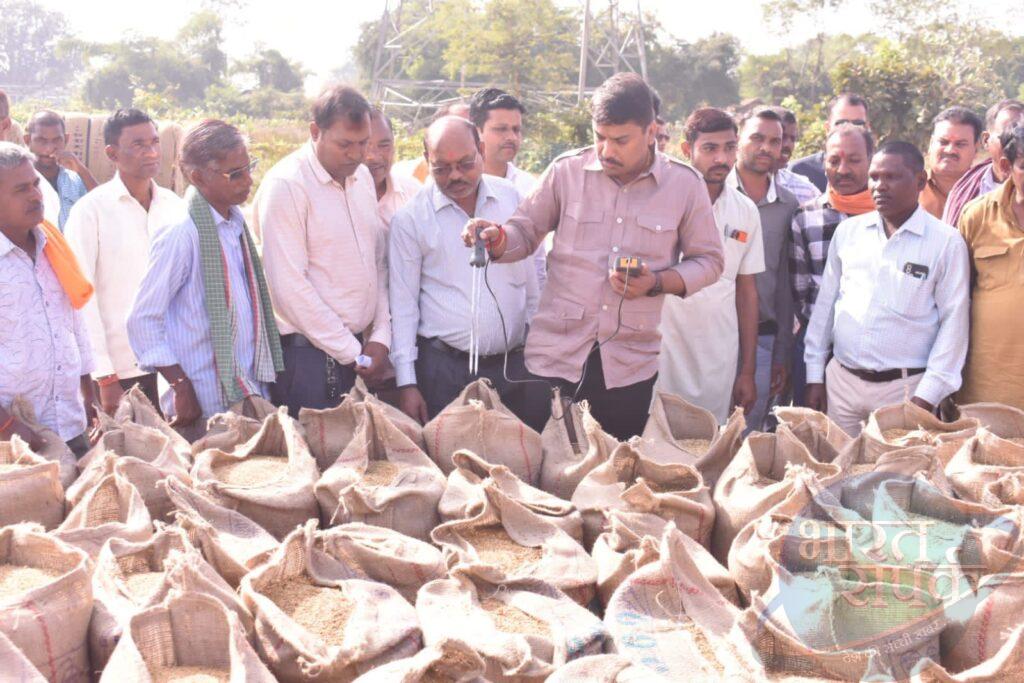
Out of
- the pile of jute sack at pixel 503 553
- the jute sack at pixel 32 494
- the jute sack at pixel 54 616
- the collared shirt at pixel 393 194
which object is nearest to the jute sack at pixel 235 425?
the pile of jute sack at pixel 503 553

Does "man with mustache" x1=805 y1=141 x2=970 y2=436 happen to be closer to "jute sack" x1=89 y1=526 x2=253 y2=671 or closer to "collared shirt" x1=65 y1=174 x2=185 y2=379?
"jute sack" x1=89 y1=526 x2=253 y2=671

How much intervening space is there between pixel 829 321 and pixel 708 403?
1.99 feet

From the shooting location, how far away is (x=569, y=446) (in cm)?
281

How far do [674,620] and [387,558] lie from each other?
0.59m

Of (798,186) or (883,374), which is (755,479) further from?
(798,186)

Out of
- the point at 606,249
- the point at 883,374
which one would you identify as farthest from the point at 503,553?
the point at 883,374

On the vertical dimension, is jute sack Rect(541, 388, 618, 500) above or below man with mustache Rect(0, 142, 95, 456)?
below

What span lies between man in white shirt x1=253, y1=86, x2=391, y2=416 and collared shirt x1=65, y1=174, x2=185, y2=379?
837 mm

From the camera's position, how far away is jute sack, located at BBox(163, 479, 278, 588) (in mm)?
2004

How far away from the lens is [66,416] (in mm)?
2959

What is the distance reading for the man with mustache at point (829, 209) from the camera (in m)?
3.93

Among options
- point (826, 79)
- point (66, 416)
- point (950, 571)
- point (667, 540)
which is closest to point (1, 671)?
point (667, 540)

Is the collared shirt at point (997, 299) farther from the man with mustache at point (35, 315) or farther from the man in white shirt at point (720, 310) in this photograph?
the man with mustache at point (35, 315)

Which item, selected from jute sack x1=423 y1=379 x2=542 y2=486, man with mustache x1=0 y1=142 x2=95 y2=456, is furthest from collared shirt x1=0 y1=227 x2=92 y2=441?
jute sack x1=423 y1=379 x2=542 y2=486
